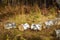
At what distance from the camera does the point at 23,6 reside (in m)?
7.64

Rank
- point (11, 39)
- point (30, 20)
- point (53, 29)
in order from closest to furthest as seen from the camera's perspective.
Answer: point (11, 39) < point (53, 29) < point (30, 20)

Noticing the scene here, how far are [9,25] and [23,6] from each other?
1203 millimetres

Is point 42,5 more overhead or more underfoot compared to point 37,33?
more overhead

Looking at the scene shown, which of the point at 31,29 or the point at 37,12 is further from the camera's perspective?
the point at 37,12

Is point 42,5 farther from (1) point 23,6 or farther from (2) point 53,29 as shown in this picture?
(2) point 53,29

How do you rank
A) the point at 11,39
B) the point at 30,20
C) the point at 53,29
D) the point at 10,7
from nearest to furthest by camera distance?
the point at 11,39, the point at 53,29, the point at 30,20, the point at 10,7

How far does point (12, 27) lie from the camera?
663 centimetres

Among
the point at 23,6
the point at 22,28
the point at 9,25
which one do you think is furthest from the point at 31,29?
the point at 23,6

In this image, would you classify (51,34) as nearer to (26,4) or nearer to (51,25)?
(51,25)

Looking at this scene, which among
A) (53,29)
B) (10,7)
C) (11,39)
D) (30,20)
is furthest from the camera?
(10,7)

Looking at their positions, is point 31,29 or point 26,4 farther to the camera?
point 26,4

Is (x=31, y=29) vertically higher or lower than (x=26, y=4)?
lower

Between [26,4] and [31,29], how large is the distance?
1.49 m

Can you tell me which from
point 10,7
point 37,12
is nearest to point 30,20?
point 37,12
